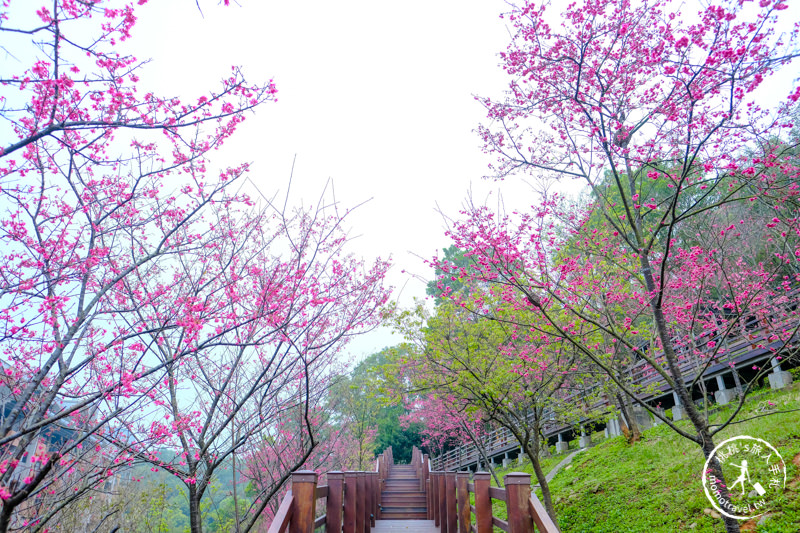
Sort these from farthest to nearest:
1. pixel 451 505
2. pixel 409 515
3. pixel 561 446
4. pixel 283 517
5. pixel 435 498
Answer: pixel 561 446 < pixel 409 515 < pixel 435 498 < pixel 451 505 < pixel 283 517

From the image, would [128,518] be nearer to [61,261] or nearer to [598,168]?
[61,261]

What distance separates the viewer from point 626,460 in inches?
449

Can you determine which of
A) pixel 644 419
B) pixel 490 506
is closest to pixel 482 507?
pixel 490 506

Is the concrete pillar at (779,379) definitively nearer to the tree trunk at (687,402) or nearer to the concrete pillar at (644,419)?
the concrete pillar at (644,419)

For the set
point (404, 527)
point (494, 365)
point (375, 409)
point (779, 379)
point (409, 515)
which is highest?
point (375, 409)

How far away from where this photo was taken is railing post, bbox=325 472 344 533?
495 cm

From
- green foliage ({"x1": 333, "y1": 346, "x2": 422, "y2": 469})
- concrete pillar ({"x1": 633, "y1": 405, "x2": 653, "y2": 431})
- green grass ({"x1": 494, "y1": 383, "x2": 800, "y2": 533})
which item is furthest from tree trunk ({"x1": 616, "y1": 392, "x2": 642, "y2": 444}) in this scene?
green foliage ({"x1": 333, "y1": 346, "x2": 422, "y2": 469})

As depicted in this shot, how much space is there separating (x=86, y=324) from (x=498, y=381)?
6203mm

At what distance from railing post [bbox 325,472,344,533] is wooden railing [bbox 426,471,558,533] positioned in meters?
1.54

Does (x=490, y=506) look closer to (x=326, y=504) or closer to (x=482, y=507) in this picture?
(x=482, y=507)

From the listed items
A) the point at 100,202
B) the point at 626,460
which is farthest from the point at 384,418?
the point at 100,202

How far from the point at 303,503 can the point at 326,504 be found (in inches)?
56.7

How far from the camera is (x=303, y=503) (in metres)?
3.81

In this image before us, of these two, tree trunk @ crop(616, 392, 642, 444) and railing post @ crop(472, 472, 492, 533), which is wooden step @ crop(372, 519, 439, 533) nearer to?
railing post @ crop(472, 472, 492, 533)
